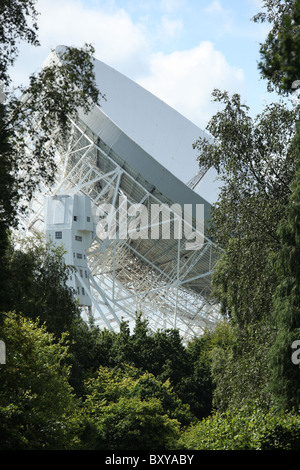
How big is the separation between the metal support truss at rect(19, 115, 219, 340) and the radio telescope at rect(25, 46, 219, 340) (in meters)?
0.08

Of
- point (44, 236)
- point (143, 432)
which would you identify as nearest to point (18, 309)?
point (143, 432)

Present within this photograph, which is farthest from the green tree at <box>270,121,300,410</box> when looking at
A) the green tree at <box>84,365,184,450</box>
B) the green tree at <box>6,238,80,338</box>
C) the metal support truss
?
the metal support truss

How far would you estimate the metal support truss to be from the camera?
36000mm

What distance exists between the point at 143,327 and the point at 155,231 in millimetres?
5155

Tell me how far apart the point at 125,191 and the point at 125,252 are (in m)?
7.36

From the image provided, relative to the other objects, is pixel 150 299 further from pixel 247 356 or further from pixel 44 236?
pixel 247 356

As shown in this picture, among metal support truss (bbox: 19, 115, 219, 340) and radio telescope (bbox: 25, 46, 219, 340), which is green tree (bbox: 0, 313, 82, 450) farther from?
radio telescope (bbox: 25, 46, 219, 340)

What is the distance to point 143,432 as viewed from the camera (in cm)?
2297

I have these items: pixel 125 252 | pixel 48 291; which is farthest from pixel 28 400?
pixel 125 252

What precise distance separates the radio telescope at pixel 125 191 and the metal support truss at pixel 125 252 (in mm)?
76

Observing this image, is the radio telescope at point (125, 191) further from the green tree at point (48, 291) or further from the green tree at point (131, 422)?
the green tree at point (131, 422)

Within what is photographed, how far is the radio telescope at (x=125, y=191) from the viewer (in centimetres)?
3288

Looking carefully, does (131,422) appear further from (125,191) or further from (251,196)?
(125,191)

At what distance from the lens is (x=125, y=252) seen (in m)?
43.5
